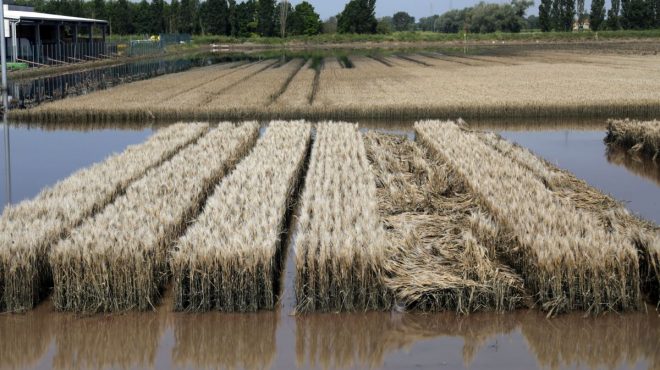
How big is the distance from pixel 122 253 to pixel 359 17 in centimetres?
8639

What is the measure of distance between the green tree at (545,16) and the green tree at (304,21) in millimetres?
25025

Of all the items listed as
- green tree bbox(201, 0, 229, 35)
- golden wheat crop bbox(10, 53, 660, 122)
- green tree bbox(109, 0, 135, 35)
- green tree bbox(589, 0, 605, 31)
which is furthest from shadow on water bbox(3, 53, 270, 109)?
green tree bbox(589, 0, 605, 31)

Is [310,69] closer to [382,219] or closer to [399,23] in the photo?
[382,219]

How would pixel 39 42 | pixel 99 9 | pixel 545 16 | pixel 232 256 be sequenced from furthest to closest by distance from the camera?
pixel 545 16, pixel 99 9, pixel 39 42, pixel 232 256

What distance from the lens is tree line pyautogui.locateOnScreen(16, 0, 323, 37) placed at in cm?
8462

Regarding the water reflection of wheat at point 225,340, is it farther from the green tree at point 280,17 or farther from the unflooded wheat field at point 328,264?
the green tree at point 280,17

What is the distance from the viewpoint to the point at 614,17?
9062 cm

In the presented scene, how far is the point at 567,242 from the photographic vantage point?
7051mm

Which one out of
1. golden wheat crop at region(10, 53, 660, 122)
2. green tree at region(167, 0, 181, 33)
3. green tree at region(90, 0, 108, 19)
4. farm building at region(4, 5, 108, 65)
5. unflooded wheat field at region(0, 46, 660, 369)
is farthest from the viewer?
green tree at region(167, 0, 181, 33)

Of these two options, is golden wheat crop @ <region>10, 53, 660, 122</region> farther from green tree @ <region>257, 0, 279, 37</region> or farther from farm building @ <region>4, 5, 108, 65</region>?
green tree @ <region>257, 0, 279, 37</region>

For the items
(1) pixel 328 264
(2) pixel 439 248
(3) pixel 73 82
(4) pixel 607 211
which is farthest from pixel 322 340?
(3) pixel 73 82

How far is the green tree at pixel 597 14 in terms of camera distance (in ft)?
299

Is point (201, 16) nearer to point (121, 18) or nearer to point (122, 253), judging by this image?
point (121, 18)

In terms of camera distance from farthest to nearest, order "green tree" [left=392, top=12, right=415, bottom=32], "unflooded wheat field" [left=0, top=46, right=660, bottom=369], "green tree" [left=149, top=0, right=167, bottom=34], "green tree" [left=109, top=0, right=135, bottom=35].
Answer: "green tree" [left=392, top=12, right=415, bottom=32] → "green tree" [left=149, top=0, right=167, bottom=34] → "green tree" [left=109, top=0, right=135, bottom=35] → "unflooded wheat field" [left=0, top=46, right=660, bottom=369]
